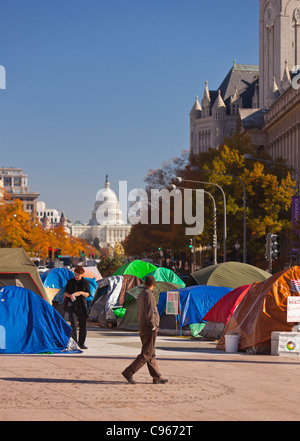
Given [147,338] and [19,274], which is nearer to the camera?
[147,338]

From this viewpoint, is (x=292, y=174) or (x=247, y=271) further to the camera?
(x=292, y=174)

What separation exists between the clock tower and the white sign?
9307 centimetres

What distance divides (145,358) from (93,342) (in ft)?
27.8

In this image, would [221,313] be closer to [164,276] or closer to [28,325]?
[28,325]

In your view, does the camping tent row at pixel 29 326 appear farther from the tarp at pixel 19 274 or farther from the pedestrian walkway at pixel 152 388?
the tarp at pixel 19 274

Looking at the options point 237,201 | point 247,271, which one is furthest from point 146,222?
point 247,271

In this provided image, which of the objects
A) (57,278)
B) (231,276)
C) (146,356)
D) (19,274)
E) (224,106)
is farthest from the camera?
(224,106)

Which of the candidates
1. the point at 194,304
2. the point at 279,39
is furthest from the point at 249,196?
the point at 279,39

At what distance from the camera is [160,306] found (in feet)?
82.0

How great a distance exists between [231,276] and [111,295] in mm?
4039

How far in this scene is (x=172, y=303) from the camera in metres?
24.2

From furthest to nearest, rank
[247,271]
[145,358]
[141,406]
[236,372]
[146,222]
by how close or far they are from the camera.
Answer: [146,222] → [247,271] → [236,372] → [145,358] → [141,406]

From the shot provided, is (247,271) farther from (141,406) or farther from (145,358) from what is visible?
(141,406)
